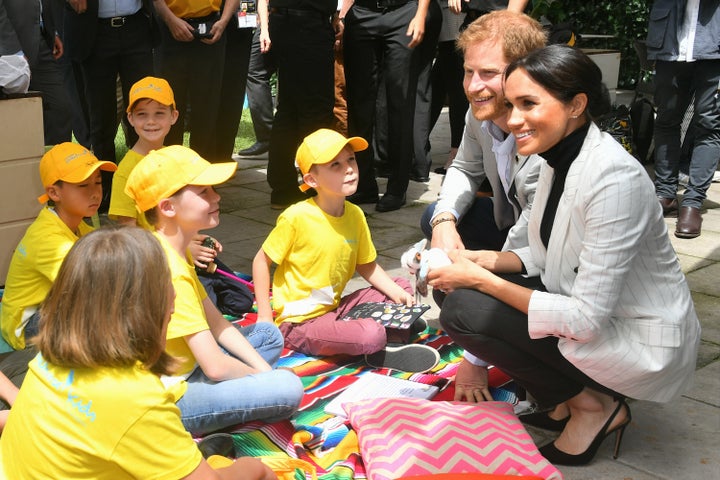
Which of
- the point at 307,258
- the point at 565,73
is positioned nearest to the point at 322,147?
the point at 307,258

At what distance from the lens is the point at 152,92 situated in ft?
14.5

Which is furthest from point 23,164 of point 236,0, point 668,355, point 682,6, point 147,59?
point 682,6

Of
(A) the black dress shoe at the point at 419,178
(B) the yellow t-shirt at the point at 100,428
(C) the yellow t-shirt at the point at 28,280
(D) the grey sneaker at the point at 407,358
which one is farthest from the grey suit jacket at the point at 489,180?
(A) the black dress shoe at the point at 419,178

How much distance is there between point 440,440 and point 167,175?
1221 millimetres

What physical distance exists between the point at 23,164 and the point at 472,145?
213cm

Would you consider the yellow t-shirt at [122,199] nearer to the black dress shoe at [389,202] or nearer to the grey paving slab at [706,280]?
the black dress shoe at [389,202]

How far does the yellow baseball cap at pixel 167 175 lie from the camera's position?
9.80 feet

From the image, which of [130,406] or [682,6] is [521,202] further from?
[682,6]

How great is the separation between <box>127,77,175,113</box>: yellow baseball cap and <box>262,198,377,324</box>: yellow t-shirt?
3.75 feet

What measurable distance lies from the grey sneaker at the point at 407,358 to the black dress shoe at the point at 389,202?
239 centimetres

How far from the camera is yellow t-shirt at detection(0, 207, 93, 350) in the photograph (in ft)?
10.9

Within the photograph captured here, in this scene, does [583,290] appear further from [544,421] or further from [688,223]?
[688,223]

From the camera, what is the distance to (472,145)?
371 cm

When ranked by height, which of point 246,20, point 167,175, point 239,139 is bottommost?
point 239,139
